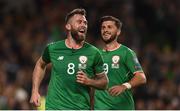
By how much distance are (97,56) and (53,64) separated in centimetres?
61

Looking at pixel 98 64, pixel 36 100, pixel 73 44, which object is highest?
pixel 73 44

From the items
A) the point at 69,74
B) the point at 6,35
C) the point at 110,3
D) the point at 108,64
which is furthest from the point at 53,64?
the point at 110,3

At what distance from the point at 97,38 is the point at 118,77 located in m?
7.42

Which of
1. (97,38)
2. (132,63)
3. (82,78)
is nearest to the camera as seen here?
(82,78)

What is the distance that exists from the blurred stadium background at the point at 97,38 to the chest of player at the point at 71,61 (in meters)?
5.47

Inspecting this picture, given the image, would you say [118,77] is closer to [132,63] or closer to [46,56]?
[132,63]

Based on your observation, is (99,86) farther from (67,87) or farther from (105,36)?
(105,36)

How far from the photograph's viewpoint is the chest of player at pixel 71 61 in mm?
10043

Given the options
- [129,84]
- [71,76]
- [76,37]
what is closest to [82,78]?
[71,76]

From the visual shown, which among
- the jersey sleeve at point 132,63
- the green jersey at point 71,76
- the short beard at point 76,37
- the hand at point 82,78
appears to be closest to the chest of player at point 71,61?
the green jersey at point 71,76

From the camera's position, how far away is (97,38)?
18.5m

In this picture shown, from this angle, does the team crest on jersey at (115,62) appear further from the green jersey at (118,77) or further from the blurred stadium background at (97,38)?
the blurred stadium background at (97,38)

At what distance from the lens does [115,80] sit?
1114cm

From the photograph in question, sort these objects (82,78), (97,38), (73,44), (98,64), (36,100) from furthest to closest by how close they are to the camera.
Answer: (97,38) → (73,44) → (98,64) → (36,100) → (82,78)
